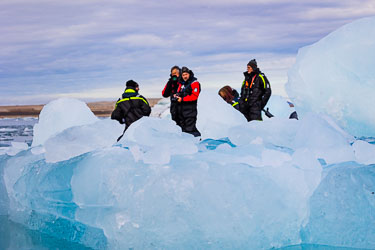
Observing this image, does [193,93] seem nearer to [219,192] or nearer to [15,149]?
[15,149]

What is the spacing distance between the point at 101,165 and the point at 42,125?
2047 mm

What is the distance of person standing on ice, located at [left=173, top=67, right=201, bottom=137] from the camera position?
6266 millimetres

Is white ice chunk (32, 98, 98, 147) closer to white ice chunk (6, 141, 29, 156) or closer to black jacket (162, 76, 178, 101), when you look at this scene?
white ice chunk (6, 141, 29, 156)

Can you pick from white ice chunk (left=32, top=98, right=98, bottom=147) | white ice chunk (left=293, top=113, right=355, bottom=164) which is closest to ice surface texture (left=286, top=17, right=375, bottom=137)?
white ice chunk (left=293, top=113, right=355, bottom=164)

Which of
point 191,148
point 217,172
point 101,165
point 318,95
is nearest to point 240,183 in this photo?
point 217,172

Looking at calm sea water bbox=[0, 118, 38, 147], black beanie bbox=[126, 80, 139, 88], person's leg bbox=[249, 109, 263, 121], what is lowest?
calm sea water bbox=[0, 118, 38, 147]

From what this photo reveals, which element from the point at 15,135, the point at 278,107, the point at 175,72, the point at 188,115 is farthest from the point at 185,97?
the point at 15,135

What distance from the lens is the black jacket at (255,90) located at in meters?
6.84

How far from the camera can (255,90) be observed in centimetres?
687

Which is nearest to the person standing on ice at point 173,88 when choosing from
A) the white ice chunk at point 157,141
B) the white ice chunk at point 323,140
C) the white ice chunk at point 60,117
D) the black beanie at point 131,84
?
the black beanie at point 131,84

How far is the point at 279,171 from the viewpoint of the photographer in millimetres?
3150

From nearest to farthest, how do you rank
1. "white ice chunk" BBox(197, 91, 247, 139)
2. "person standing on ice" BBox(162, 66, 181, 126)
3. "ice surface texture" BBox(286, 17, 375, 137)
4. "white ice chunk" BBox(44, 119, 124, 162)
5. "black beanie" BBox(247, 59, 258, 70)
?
"white ice chunk" BBox(44, 119, 124, 162)
"ice surface texture" BBox(286, 17, 375, 137)
"white ice chunk" BBox(197, 91, 247, 139)
"person standing on ice" BBox(162, 66, 181, 126)
"black beanie" BBox(247, 59, 258, 70)

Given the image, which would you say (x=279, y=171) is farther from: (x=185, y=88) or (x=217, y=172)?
(x=185, y=88)

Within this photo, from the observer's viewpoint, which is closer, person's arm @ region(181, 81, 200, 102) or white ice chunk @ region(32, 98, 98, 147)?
white ice chunk @ region(32, 98, 98, 147)
